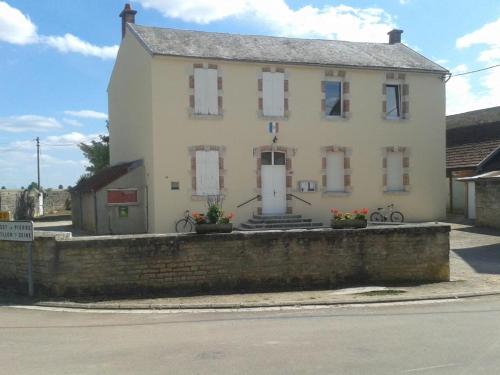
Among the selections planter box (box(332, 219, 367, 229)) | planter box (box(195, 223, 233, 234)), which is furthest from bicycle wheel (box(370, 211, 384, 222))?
planter box (box(195, 223, 233, 234))

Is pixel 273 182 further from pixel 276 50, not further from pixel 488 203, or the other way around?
pixel 488 203

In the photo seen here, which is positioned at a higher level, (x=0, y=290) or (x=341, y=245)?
(x=341, y=245)

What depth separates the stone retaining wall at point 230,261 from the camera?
10.2 metres

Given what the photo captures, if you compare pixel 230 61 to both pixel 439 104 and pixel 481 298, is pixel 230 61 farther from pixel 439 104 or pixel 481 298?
pixel 481 298

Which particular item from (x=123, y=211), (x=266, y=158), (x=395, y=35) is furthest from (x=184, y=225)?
(x=395, y=35)

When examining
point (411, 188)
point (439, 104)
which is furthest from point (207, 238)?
point (439, 104)

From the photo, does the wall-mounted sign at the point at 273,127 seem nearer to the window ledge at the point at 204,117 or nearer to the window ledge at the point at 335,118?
the window ledge at the point at 204,117

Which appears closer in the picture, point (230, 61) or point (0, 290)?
point (0, 290)

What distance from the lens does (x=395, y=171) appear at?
23.4 meters

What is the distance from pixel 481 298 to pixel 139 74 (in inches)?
640

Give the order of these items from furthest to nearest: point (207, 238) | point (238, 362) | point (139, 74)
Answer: point (139, 74) < point (207, 238) < point (238, 362)

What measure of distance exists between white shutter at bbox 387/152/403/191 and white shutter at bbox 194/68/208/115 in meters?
8.34

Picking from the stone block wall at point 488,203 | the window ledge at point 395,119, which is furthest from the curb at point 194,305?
the window ledge at point 395,119

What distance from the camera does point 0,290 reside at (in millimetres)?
10766
